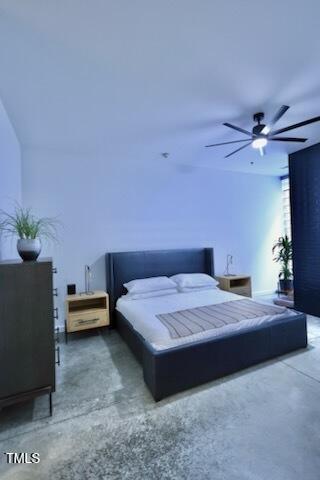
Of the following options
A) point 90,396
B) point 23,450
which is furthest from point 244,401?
point 23,450

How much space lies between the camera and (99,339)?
330 centimetres

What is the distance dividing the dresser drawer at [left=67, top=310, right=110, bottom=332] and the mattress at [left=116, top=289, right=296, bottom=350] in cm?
26

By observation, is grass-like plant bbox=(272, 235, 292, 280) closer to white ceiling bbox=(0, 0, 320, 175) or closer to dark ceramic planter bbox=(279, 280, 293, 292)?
dark ceramic planter bbox=(279, 280, 293, 292)

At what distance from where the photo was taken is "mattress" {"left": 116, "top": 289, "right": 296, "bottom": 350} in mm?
2129

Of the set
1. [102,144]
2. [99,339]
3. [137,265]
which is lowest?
[99,339]

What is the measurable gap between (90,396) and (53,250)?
2221 millimetres

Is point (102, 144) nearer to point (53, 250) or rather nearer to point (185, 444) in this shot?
point (53, 250)

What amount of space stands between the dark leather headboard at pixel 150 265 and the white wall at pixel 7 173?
1446mm

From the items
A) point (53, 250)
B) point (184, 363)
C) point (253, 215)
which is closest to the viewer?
point (184, 363)

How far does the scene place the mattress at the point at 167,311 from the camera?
2.13 meters

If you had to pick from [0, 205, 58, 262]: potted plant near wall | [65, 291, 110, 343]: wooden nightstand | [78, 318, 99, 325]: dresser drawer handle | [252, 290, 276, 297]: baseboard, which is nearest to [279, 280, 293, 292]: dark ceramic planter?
[252, 290, 276, 297]: baseboard

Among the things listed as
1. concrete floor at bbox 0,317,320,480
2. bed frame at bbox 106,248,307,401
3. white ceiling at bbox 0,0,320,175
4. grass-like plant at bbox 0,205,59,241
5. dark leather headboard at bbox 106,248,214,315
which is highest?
white ceiling at bbox 0,0,320,175

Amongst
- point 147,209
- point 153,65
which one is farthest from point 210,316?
point 153,65

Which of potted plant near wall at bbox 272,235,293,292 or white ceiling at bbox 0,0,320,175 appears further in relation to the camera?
potted plant near wall at bbox 272,235,293,292
